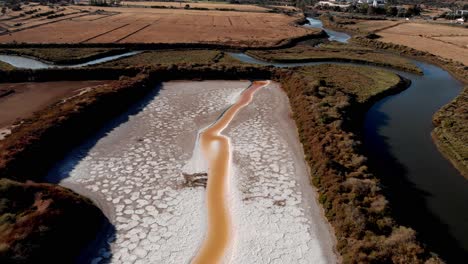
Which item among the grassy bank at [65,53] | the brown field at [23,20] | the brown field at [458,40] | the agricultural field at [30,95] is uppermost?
the brown field at [458,40]

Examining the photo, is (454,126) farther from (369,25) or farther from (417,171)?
(369,25)

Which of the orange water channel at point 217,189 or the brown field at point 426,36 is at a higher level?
the brown field at point 426,36

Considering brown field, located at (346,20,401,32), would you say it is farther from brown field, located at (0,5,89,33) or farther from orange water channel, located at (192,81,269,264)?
brown field, located at (0,5,89,33)

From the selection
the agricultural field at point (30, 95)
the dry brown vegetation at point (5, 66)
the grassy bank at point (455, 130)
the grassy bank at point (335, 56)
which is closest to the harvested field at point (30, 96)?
the agricultural field at point (30, 95)

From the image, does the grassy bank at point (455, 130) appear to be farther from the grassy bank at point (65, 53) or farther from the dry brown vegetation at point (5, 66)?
the dry brown vegetation at point (5, 66)

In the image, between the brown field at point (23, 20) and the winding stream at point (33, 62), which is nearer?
the winding stream at point (33, 62)

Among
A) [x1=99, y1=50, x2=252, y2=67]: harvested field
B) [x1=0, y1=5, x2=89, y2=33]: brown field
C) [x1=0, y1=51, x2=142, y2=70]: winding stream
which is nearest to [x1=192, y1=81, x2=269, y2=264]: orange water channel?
[x1=99, y1=50, x2=252, y2=67]: harvested field

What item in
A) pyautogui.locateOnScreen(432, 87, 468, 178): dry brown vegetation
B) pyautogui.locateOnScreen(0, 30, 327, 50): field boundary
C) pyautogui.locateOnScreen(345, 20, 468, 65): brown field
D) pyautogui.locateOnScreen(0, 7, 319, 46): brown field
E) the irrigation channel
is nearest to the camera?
the irrigation channel
